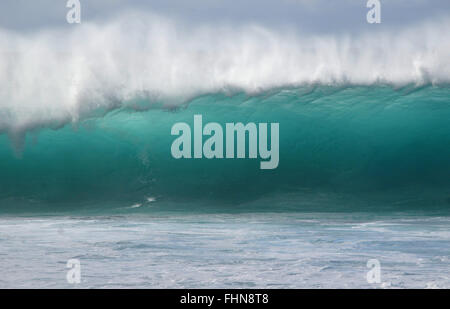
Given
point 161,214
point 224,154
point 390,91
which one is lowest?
point 161,214

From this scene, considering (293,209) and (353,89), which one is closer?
(293,209)

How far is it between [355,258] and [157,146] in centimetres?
1151

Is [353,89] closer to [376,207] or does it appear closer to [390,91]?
[390,91]

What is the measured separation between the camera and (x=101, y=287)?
4.97m

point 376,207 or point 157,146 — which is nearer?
point 376,207

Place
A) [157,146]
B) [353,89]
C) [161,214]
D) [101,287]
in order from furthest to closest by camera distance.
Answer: [157,146], [353,89], [161,214], [101,287]

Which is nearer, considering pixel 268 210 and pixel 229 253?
pixel 229 253

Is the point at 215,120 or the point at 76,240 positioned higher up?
the point at 215,120

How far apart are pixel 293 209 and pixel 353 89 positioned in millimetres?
4330

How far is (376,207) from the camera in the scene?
46.5 feet

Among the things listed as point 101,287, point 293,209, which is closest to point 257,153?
point 293,209
